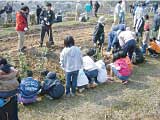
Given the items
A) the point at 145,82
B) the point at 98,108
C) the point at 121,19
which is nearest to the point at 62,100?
the point at 98,108

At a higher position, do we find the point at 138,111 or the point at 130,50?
the point at 130,50

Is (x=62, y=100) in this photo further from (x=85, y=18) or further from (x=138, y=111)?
(x=85, y=18)

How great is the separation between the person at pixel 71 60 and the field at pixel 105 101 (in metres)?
0.53

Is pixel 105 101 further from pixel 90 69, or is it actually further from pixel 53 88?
pixel 53 88

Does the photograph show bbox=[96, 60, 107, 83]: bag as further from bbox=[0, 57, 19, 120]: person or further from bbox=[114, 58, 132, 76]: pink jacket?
bbox=[0, 57, 19, 120]: person

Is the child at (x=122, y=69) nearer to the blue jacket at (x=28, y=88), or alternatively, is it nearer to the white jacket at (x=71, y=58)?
the white jacket at (x=71, y=58)

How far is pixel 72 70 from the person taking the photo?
8961 mm

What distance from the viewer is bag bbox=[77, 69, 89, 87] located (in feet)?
31.4

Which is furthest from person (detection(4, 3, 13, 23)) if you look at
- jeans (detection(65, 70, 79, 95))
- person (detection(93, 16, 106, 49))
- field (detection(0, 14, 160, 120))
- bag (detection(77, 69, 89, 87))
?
jeans (detection(65, 70, 79, 95))

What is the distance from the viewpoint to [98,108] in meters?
8.74

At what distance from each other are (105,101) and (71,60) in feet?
4.53

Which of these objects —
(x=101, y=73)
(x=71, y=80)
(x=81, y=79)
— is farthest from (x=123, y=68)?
(x=71, y=80)

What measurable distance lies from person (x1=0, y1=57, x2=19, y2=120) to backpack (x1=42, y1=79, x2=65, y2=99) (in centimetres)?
207

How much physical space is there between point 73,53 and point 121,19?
31.3 feet
